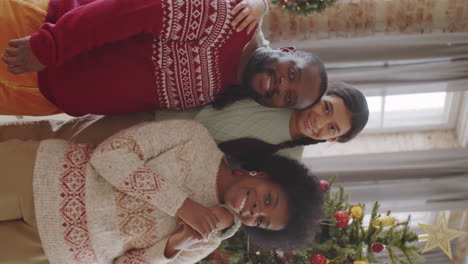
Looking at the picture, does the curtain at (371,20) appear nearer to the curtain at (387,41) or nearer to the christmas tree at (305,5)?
the curtain at (387,41)

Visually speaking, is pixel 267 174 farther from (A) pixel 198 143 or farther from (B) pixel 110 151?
(B) pixel 110 151

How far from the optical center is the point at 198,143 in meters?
1.65

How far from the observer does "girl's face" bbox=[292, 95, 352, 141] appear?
1.74m

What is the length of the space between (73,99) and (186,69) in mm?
455

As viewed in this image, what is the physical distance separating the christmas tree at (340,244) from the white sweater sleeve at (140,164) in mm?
762

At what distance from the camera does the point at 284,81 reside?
5.18 ft

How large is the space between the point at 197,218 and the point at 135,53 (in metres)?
0.65

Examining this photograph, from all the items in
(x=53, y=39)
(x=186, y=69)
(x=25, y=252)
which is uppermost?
(x=53, y=39)

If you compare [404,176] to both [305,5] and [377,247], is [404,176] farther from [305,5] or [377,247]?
[305,5]

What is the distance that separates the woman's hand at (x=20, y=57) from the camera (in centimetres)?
146

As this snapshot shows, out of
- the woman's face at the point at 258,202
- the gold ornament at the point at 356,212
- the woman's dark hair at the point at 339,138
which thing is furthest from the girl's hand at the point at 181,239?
the gold ornament at the point at 356,212

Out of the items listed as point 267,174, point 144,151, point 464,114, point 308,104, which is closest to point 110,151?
point 144,151

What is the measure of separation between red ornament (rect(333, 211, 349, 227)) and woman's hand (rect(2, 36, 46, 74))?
4.84 feet

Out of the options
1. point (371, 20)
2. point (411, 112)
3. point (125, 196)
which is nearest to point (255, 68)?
point (125, 196)
